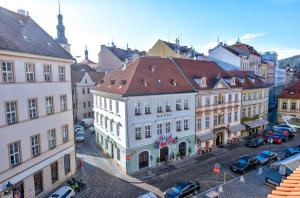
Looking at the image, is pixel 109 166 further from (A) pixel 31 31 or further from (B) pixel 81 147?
(A) pixel 31 31

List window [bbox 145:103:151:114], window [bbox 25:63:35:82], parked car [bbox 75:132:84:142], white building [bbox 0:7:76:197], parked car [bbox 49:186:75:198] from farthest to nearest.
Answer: parked car [bbox 75:132:84:142]
window [bbox 145:103:151:114]
window [bbox 25:63:35:82]
parked car [bbox 49:186:75:198]
white building [bbox 0:7:76:197]

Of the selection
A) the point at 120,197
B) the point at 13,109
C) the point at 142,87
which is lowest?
the point at 120,197

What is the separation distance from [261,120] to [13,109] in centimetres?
4350

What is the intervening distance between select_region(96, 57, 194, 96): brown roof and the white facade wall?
7124 mm

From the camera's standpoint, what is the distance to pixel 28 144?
61.9 feet

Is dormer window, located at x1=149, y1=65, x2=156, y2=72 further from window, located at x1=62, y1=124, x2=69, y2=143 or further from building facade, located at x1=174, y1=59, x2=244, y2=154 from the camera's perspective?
window, located at x1=62, y1=124, x2=69, y2=143

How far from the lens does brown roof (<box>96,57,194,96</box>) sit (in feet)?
85.2

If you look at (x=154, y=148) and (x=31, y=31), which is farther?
(x=154, y=148)

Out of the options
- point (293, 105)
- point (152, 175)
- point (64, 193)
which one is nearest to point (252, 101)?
point (293, 105)

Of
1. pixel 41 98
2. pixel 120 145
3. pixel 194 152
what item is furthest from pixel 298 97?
pixel 41 98

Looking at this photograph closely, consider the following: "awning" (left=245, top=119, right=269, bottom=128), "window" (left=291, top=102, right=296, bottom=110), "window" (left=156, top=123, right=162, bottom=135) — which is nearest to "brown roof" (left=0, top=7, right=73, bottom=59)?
"window" (left=156, top=123, right=162, bottom=135)

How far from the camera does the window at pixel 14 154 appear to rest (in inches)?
680

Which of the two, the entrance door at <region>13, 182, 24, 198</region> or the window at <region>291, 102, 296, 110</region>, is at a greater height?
the window at <region>291, 102, 296, 110</region>

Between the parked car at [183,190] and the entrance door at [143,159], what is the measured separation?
6.78 meters
